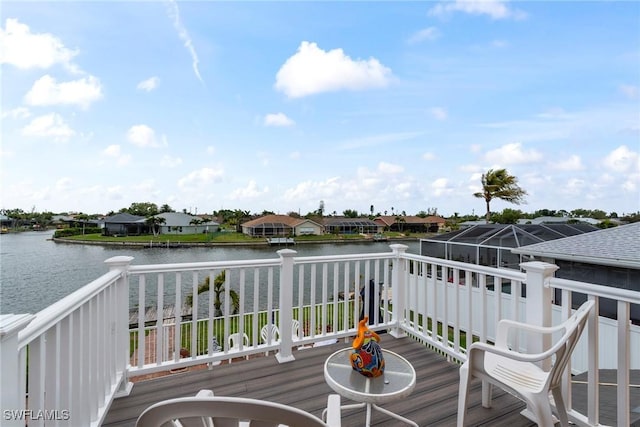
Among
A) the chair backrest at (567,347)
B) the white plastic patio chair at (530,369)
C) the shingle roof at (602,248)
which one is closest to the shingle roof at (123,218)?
the shingle roof at (602,248)

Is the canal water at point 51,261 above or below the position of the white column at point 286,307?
below

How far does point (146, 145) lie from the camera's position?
13984 mm

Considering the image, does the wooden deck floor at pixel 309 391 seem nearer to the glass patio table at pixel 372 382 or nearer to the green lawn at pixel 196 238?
the glass patio table at pixel 372 382

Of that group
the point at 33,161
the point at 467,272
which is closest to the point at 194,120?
the point at 33,161

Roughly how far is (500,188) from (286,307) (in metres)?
18.4

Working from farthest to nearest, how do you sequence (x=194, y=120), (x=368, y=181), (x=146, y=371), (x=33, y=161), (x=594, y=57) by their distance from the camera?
(x=368, y=181) < (x=194, y=120) < (x=594, y=57) < (x=33, y=161) < (x=146, y=371)

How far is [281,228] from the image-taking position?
88.7ft

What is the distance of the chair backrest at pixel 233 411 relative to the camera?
0.80 metres

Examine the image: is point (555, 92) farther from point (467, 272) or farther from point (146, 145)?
point (146, 145)

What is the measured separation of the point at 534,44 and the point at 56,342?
10.6 meters

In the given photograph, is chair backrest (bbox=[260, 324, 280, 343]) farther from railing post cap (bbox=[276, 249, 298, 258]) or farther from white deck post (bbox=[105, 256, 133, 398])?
white deck post (bbox=[105, 256, 133, 398])

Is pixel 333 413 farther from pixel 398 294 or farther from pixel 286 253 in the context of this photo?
pixel 398 294

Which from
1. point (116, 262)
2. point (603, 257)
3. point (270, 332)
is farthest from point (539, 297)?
point (603, 257)

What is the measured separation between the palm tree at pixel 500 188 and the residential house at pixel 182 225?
907 inches
